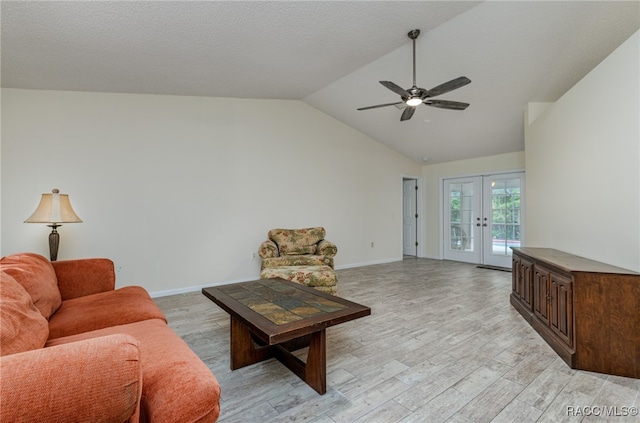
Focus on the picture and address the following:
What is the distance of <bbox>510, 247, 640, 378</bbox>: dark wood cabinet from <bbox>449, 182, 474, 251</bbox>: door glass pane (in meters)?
4.17

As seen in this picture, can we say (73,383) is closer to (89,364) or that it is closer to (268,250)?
(89,364)

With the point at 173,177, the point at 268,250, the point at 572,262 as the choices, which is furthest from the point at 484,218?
the point at 173,177

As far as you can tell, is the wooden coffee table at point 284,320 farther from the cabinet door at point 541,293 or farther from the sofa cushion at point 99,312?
the cabinet door at point 541,293

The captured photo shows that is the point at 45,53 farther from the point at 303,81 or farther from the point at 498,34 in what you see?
the point at 498,34

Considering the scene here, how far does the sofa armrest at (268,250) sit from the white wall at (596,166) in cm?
346

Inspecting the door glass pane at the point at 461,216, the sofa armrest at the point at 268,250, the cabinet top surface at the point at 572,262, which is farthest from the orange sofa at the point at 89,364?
the door glass pane at the point at 461,216

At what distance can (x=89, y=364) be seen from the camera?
2.77 feet

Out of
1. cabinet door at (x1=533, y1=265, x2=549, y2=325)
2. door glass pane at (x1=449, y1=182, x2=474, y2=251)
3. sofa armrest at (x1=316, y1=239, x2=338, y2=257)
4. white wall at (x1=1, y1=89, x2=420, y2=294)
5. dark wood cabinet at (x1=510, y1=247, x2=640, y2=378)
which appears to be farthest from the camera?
door glass pane at (x1=449, y1=182, x2=474, y2=251)

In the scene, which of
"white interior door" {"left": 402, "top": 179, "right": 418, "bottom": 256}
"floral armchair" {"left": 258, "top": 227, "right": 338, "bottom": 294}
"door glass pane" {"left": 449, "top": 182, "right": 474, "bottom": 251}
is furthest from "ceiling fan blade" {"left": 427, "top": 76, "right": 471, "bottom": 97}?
"white interior door" {"left": 402, "top": 179, "right": 418, "bottom": 256}

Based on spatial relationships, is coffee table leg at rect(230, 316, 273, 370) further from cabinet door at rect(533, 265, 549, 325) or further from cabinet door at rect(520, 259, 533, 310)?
cabinet door at rect(520, 259, 533, 310)

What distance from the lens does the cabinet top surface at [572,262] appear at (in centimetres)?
221

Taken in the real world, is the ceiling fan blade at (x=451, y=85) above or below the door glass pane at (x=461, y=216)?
above

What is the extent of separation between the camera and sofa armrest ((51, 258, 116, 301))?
Result: 2420 mm

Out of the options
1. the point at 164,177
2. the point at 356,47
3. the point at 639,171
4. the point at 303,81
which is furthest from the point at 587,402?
the point at 164,177
